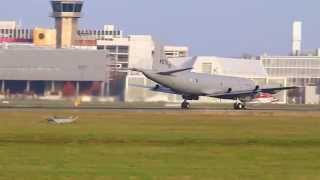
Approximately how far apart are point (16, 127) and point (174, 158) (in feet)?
73.4

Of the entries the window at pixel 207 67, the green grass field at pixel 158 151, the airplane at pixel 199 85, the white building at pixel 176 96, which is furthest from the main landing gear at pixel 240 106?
the window at pixel 207 67

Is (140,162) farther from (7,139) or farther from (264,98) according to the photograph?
(264,98)

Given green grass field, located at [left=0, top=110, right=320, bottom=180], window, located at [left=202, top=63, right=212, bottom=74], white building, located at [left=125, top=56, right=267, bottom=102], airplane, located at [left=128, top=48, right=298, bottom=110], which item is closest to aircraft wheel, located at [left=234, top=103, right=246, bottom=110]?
airplane, located at [left=128, top=48, right=298, bottom=110]

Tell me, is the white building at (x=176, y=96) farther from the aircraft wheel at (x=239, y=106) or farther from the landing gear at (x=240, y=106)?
the aircraft wheel at (x=239, y=106)

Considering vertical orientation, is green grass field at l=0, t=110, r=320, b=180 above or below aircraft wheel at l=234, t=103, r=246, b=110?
below

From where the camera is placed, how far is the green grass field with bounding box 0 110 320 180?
109 ft

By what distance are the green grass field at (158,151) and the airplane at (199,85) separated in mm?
38552

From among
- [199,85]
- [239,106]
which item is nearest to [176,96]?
[199,85]

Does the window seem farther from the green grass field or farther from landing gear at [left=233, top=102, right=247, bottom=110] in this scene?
the green grass field

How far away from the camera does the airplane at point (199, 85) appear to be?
4144 inches

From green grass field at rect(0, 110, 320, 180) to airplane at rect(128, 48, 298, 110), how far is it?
3855 centimetres

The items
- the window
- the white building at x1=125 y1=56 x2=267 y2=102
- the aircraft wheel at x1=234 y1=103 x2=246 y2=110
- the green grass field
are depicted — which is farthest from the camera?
the window

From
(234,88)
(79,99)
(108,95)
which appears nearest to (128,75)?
(108,95)

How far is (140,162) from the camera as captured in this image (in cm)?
3697
